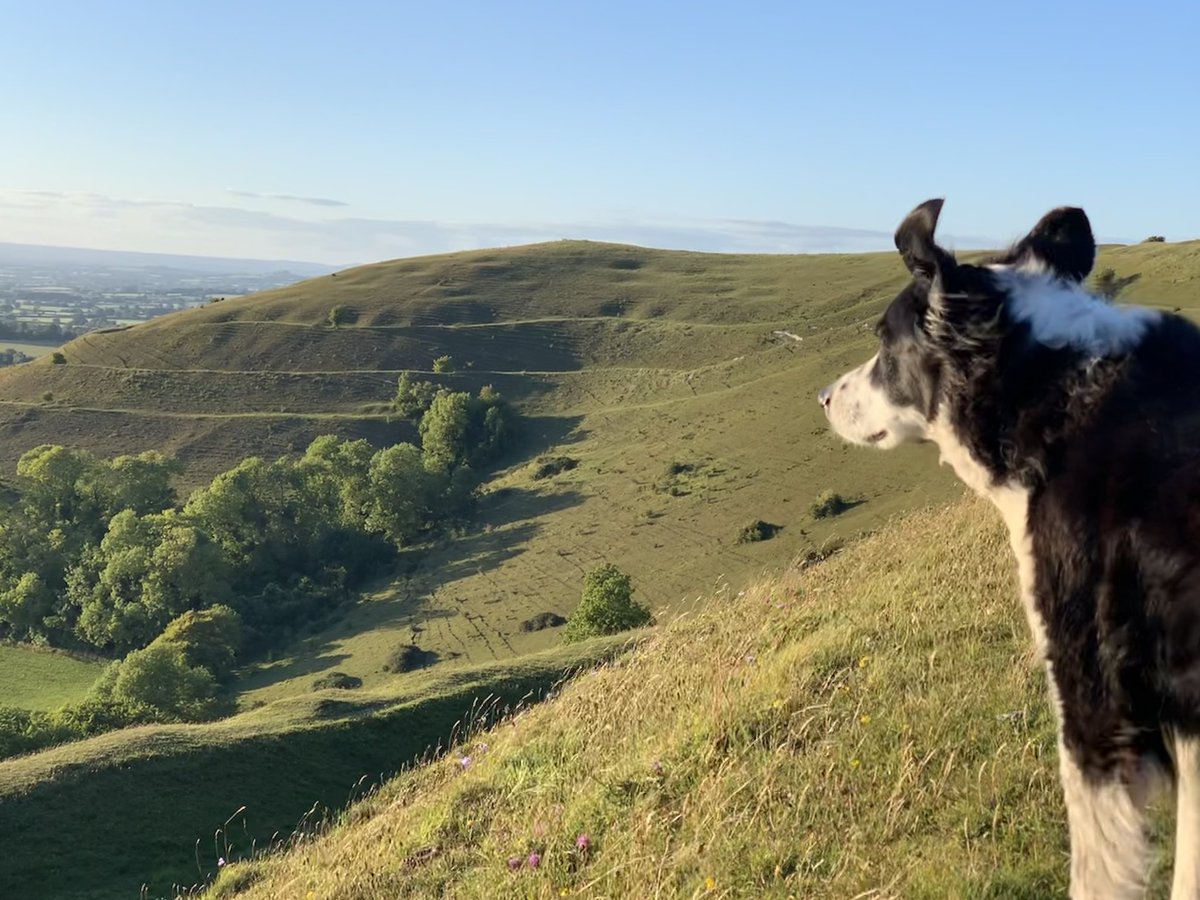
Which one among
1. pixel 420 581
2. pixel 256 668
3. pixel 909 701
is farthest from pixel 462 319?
pixel 909 701

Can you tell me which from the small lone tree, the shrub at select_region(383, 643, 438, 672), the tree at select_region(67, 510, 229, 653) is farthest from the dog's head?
the tree at select_region(67, 510, 229, 653)

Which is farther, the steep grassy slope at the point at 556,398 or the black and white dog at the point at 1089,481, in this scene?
the steep grassy slope at the point at 556,398

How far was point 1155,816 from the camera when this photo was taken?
3465 millimetres

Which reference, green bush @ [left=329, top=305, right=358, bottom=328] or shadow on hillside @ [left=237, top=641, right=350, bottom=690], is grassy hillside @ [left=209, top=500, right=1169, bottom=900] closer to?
shadow on hillside @ [left=237, top=641, right=350, bottom=690]

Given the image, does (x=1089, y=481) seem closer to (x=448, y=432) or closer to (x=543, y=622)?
(x=543, y=622)

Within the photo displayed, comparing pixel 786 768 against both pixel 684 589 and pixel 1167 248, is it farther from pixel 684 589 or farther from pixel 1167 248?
pixel 1167 248

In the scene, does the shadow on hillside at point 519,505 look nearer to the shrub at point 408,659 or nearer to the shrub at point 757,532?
the shrub at point 408,659

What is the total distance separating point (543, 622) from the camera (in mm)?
53812

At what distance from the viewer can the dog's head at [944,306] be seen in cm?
319

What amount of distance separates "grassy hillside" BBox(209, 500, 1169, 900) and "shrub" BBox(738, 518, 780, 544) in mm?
44743

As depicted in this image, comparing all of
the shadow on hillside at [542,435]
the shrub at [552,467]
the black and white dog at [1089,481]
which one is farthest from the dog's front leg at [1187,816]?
the shadow on hillside at [542,435]

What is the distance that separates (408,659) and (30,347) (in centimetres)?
14543

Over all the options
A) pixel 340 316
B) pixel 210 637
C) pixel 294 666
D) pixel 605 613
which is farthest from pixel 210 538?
pixel 340 316

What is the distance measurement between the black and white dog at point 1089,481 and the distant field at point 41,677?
60.7 meters
